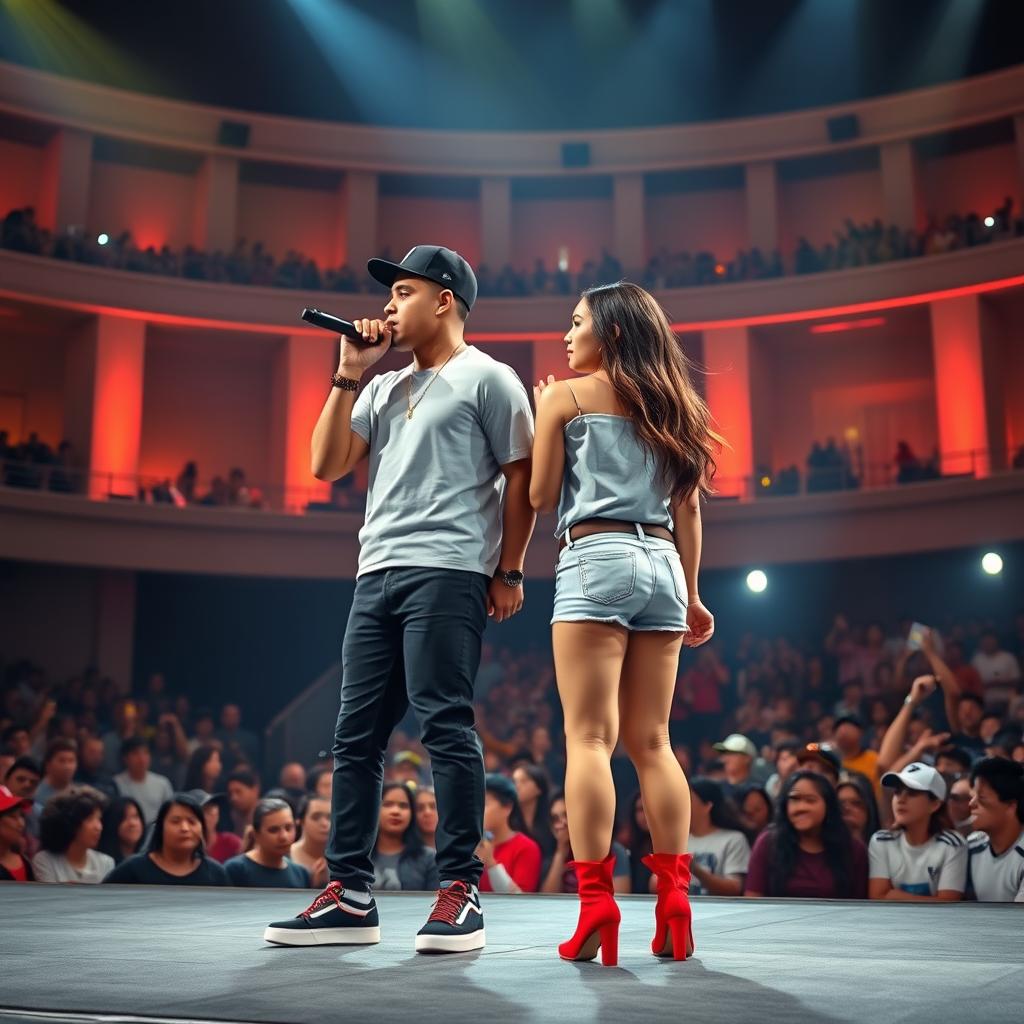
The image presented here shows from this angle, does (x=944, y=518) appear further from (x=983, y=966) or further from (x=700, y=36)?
(x=983, y=966)

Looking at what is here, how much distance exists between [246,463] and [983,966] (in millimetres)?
19771

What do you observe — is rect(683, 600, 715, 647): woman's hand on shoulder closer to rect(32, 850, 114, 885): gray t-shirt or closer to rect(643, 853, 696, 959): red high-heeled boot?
rect(643, 853, 696, 959): red high-heeled boot

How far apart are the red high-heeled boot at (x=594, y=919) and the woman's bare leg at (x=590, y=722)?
39 millimetres

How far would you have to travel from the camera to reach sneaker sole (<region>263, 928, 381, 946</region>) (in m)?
2.83

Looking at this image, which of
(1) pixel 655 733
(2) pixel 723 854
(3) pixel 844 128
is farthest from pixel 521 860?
(3) pixel 844 128

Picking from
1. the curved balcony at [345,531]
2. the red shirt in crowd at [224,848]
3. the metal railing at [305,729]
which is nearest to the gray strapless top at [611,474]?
the red shirt in crowd at [224,848]

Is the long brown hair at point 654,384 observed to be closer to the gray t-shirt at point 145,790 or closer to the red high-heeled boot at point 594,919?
the red high-heeled boot at point 594,919

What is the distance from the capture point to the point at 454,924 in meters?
2.80

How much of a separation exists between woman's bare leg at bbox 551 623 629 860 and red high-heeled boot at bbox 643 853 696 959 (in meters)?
0.14

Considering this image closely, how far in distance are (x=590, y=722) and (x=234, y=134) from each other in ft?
63.9

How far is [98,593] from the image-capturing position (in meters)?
18.9

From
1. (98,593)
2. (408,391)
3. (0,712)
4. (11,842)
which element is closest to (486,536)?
(408,391)

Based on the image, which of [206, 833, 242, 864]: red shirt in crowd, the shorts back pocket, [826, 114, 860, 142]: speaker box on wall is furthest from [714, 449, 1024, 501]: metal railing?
the shorts back pocket

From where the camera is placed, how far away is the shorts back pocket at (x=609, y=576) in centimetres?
282
